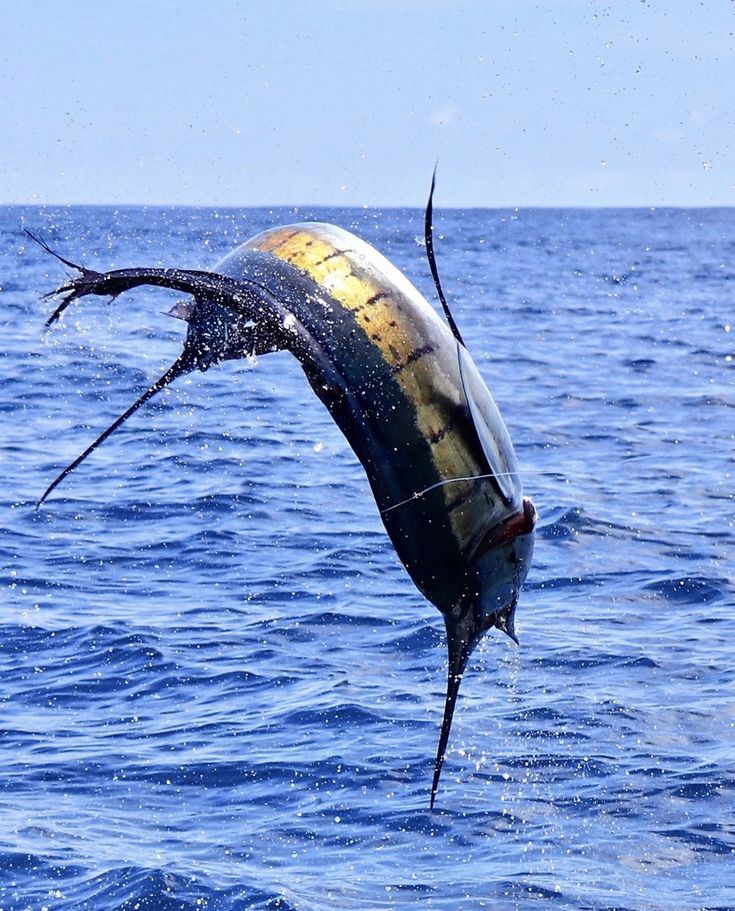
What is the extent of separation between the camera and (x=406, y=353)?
4.73m

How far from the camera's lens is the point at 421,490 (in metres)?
4.72

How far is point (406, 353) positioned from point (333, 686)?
580 cm

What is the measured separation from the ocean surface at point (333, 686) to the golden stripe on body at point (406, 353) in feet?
0.81

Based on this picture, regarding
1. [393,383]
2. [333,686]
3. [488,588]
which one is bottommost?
[333,686]

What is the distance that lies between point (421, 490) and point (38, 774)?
499 cm

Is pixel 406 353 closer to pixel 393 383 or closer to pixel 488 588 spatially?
pixel 393 383

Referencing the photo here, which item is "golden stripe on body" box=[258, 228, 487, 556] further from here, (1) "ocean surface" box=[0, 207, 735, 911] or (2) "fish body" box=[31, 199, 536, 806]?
(1) "ocean surface" box=[0, 207, 735, 911]

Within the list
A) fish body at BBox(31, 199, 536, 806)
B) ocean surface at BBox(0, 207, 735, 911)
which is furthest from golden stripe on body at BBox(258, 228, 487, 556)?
ocean surface at BBox(0, 207, 735, 911)

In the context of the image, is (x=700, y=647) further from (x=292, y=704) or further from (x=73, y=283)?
(x=73, y=283)

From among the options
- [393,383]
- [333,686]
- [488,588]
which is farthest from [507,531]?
[333,686]

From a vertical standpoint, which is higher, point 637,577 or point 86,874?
point 86,874

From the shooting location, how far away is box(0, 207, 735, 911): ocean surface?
7.77m

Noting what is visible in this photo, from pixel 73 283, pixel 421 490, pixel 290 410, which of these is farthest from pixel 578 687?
pixel 290 410

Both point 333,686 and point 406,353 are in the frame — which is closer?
point 406,353
